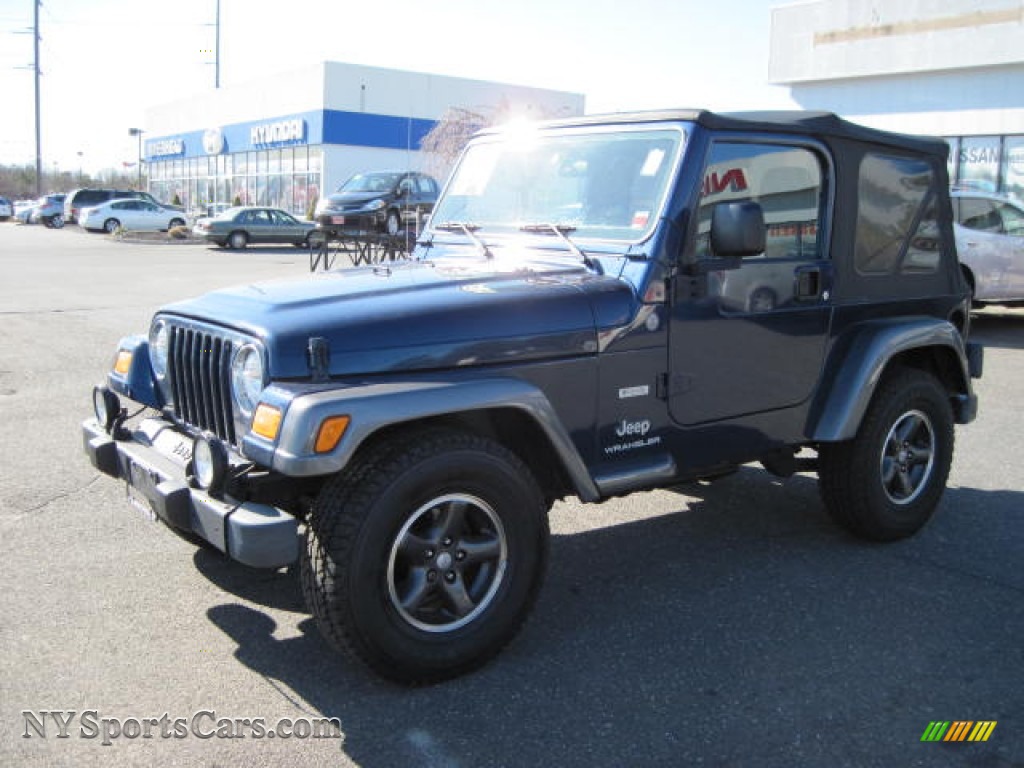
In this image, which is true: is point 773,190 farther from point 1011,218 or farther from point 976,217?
point 1011,218

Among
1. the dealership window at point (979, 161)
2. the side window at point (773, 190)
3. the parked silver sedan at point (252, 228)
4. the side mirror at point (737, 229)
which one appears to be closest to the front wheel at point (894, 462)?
the side window at point (773, 190)

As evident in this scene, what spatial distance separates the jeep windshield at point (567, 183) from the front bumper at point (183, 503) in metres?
1.79

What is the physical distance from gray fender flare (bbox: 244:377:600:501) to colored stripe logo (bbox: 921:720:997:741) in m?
1.57

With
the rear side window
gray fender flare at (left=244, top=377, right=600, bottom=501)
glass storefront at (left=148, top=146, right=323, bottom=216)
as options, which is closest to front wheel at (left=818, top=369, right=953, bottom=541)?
the rear side window

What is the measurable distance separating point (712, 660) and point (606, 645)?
0.41 meters

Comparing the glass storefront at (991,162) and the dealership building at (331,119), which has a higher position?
the dealership building at (331,119)

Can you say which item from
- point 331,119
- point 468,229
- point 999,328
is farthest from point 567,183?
point 331,119

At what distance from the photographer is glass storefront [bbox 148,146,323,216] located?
4434cm

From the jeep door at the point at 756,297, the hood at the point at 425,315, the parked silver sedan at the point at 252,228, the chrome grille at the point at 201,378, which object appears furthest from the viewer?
the parked silver sedan at the point at 252,228

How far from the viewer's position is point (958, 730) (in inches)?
127

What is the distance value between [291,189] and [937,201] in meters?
43.2

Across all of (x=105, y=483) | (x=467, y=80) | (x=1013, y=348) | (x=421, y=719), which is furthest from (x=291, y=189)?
(x=421, y=719)

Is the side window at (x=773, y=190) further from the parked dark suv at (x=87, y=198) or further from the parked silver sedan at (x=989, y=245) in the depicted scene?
the parked dark suv at (x=87, y=198)

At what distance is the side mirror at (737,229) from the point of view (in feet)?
12.4
